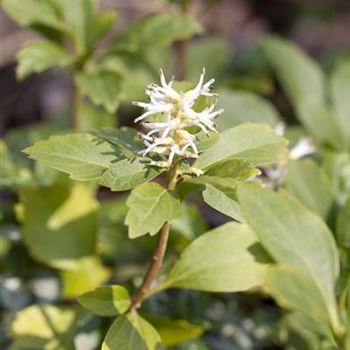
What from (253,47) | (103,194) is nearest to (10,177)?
(103,194)

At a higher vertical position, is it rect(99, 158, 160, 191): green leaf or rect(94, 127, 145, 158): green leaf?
rect(94, 127, 145, 158): green leaf

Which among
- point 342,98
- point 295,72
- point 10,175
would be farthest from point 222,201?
point 295,72

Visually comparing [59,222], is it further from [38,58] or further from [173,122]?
[173,122]

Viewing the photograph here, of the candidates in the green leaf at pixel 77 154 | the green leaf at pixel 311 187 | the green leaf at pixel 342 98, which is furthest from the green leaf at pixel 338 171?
the green leaf at pixel 77 154

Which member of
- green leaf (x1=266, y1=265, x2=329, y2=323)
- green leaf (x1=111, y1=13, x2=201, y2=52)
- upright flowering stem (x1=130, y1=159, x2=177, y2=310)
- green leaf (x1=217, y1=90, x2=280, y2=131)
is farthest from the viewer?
green leaf (x1=217, y1=90, x2=280, y2=131)

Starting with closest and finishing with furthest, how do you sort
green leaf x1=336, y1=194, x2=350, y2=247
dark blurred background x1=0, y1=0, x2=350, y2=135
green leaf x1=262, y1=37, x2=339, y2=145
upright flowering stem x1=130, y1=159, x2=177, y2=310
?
upright flowering stem x1=130, y1=159, x2=177, y2=310 < green leaf x1=336, y1=194, x2=350, y2=247 < green leaf x1=262, y1=37, x2=339, y2=145 < dark blurred background x1=0, y1=0, x2=350, y2=135

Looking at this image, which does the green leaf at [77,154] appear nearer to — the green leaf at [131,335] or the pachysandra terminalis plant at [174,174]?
the pachysandra terminalis plant at [174,174]

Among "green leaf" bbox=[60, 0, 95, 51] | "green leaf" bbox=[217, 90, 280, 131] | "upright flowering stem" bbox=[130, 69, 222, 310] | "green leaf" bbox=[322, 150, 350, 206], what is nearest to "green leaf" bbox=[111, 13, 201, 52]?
"green leaf" bbox=[60, 0, 95, 51]

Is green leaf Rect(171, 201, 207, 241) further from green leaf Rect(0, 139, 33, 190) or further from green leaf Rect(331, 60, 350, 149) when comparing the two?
green leaf Rect(331, 60, 350, 149)

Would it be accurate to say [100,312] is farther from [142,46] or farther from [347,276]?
[142,46]
